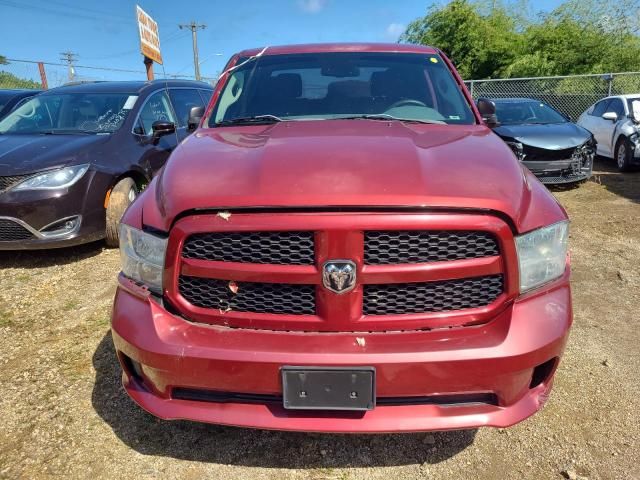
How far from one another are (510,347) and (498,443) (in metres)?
0.82

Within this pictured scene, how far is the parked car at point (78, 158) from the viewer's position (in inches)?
174

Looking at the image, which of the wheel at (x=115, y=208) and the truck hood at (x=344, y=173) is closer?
the truck hood at (x=344, y=173)

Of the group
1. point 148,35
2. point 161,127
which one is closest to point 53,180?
point 161,127

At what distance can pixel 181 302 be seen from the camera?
193cm

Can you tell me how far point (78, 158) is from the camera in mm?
4645

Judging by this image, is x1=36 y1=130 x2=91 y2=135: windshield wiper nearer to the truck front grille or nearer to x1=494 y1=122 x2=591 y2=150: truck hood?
the truck front grille

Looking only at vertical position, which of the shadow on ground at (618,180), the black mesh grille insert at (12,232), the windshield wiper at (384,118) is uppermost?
the windshield wiper at (384,118)

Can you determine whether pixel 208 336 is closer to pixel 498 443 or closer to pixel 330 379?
pixel 330 379

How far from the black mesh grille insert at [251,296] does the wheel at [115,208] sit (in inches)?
126

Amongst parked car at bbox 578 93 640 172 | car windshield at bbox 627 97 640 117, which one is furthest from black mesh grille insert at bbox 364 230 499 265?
car windshield at bbox 627 97 640 117

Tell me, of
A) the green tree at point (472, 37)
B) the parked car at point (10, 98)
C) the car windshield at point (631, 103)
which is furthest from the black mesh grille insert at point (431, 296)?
the green tree at point (472, 37)

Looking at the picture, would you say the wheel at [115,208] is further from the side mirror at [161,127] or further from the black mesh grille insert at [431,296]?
the black mesh grille insert at [431,296]

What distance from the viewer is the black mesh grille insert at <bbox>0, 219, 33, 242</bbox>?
4406mm

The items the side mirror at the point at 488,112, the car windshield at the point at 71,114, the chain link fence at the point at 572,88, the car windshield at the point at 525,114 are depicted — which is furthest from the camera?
the chain link fence at the point at 572,88
